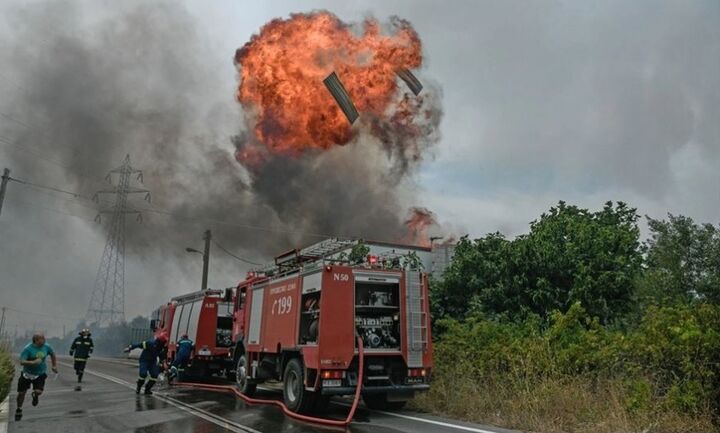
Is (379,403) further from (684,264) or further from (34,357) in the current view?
(684,264)

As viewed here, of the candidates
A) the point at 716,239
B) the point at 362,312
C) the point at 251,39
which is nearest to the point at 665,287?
the point at 716,239

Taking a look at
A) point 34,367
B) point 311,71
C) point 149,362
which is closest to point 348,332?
point 34,367

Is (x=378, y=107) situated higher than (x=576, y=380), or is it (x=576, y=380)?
(x=378, y=107)

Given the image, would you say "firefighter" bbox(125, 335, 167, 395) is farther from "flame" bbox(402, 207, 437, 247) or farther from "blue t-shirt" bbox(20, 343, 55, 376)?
"flame" bbox(402, 207, 437, 247)

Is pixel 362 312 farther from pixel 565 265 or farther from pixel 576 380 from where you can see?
pixel 565 265

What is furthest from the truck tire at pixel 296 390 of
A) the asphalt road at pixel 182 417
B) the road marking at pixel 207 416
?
the road marking at pixel 207 416

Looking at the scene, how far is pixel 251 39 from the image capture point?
23.5 meters

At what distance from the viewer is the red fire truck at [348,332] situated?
31.5 feet

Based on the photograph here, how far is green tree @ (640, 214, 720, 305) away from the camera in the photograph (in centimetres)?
1567

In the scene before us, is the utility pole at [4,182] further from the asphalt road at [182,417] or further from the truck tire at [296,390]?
the truck tire at [296,390]

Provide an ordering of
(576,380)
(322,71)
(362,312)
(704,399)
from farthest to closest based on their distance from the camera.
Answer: (322,71) < (362,312) < (576,380) < (704,399)

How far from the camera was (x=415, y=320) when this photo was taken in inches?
406

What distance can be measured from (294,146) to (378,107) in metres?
4.25

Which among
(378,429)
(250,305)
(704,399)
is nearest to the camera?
(704,399)
